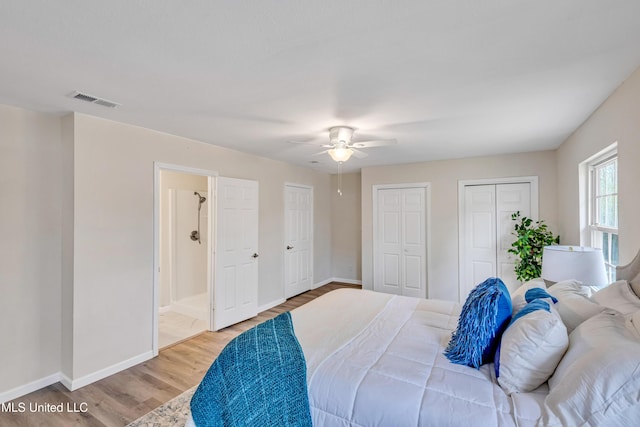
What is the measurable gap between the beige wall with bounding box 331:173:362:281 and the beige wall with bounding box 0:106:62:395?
15.2 feet

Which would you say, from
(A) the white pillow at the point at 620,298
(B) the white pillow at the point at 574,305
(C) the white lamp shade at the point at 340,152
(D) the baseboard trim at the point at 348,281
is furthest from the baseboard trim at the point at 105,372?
(D) the baseboard trim at the point at 348,281

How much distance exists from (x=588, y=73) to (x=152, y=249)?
3.90 metres

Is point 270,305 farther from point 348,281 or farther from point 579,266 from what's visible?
point 579,266

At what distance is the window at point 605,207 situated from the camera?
2.43m

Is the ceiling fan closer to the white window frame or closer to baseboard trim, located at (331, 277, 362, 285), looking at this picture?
the white window frame

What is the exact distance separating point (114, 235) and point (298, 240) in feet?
9.99

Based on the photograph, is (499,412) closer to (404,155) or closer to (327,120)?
(327,120)

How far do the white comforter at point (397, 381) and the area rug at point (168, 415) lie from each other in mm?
1105

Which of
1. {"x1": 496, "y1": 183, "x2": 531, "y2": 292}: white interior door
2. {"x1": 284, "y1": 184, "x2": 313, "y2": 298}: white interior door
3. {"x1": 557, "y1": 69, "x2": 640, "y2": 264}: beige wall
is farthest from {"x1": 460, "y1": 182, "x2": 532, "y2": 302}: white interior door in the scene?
{"x1": 284, "y1": 184, "x2": 313, "y2": 298}: white interior door

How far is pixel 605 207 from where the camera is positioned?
2623 mm

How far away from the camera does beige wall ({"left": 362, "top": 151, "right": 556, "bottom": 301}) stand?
161 inches

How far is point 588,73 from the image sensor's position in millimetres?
1833

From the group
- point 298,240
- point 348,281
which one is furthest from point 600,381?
point 348,281

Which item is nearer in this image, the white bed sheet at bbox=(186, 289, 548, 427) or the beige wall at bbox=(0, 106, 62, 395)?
the white bed sheet at bbox=(186, 289, 548, 427)
